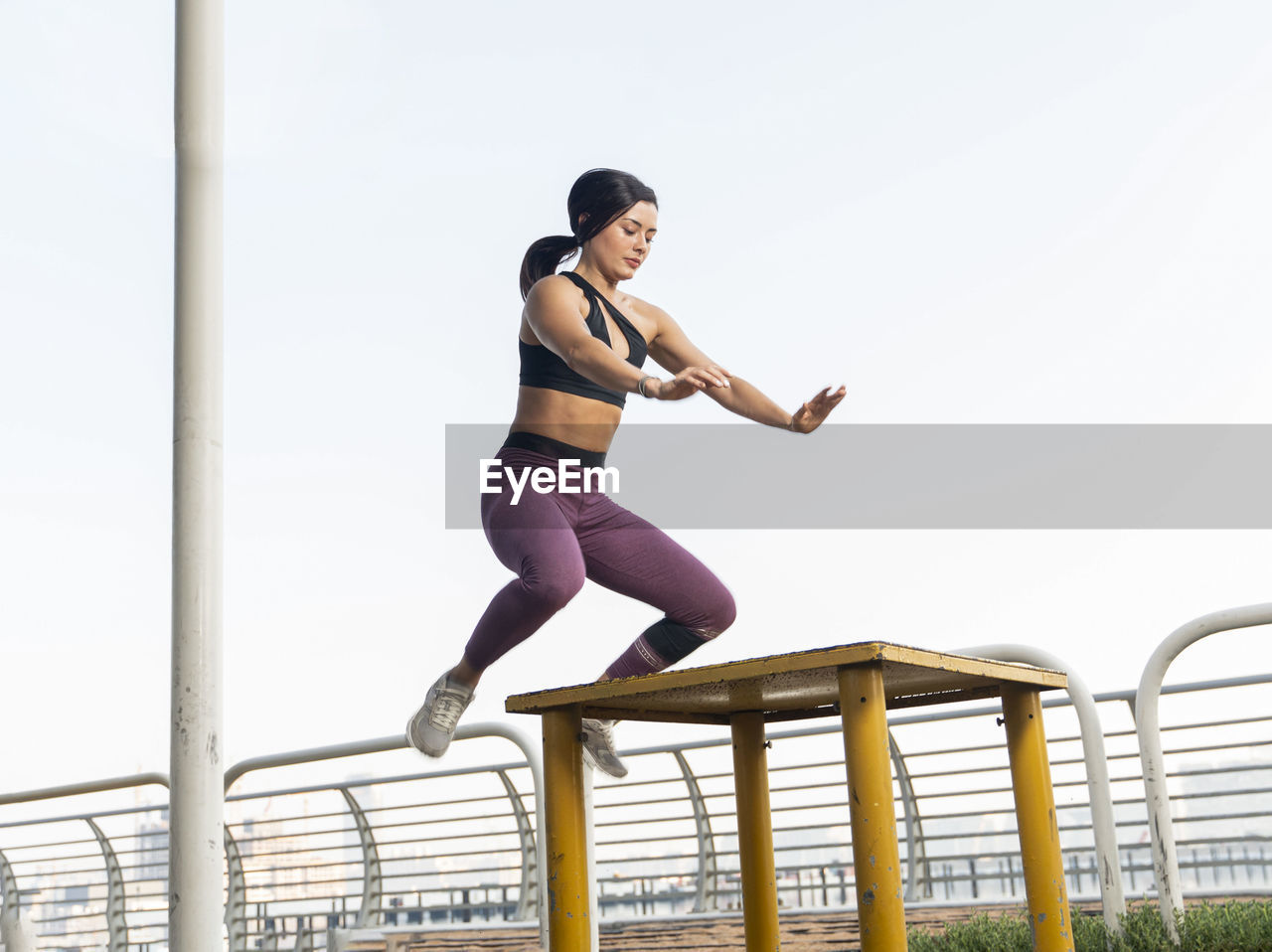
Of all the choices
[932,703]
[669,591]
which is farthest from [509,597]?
[932,703]

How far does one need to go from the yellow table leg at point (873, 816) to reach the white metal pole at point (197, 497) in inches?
54.3

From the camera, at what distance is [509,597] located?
11.0 ft

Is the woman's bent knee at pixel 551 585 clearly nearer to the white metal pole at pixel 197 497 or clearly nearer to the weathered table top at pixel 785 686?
the weathered table top at pixel 785 686

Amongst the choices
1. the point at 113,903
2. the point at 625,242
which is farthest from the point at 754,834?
the point at 113,903

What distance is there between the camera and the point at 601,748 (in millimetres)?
3449

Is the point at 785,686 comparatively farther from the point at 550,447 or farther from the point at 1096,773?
the point at 1096,773

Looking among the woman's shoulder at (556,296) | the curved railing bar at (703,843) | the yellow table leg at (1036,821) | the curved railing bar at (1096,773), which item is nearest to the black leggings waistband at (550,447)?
the woman's shoulder at (556,296)

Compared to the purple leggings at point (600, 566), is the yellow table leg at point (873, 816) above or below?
below

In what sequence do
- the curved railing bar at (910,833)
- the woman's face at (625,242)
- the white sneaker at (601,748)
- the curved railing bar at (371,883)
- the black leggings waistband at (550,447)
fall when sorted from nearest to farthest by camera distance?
the white sneaker at (601,748) → the black leggings waistband at (550,447) → the woman's face at (625,242) → the curved railing bar at (910,833) → the curved railing bar at (371,883)

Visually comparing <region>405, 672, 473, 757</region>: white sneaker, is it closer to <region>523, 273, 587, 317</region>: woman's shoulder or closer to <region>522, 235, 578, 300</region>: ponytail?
<region>523, 273, 587, 317</region>: woman's shoulder

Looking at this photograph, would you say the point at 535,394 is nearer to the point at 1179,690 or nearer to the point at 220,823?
the point at 220,823

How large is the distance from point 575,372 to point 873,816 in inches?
67.3

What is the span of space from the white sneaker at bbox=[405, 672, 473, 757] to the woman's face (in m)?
1.30

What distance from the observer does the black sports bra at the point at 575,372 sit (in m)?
3.61
